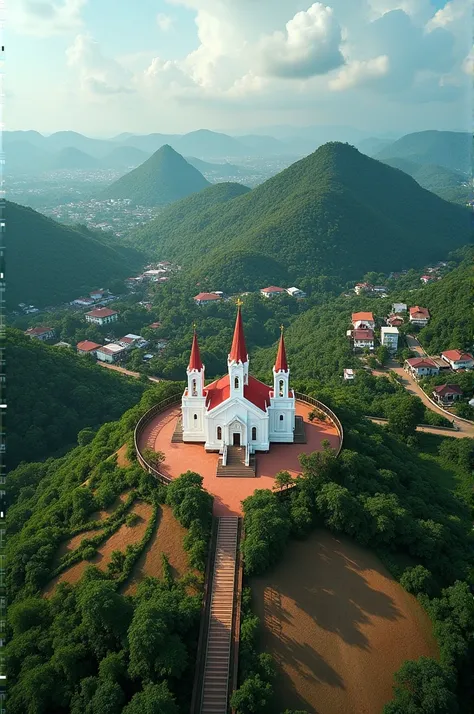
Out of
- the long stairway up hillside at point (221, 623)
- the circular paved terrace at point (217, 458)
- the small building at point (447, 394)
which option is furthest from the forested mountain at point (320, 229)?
the long stairway up hillside at point (221, 623)

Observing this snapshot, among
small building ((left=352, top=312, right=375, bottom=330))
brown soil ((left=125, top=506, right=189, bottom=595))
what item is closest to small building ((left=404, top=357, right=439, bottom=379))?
small building ((left=352, top=312, right=375, bottom=330))

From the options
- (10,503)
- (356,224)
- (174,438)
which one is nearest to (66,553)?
(174,438)

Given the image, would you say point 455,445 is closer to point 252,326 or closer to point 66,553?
point 66,553

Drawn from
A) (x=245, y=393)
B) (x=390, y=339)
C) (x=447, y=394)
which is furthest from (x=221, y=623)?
(x=390, y=339)

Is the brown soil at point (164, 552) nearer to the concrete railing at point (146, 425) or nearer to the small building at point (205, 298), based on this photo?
the concrete railing at point (146, 425)

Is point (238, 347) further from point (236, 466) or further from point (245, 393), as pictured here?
point (236, 466)
